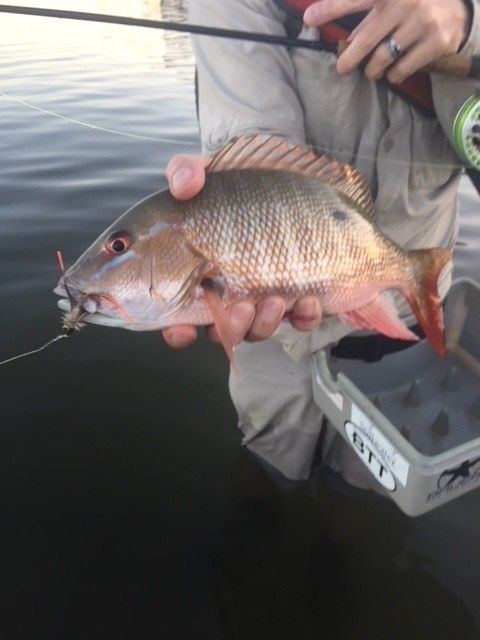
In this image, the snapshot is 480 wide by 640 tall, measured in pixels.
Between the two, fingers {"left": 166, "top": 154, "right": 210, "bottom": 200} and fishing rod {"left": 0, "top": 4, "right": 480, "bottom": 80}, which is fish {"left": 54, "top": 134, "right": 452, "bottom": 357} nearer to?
fingers {"left": 166, "top": 154, "right": 210, "bottom": 200}

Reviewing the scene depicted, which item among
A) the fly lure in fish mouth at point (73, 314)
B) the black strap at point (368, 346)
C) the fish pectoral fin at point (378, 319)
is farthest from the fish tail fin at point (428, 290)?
the fly lure in fish mouth at point (73, 314)

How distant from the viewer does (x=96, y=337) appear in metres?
3.25

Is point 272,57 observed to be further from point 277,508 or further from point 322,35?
point 277,508

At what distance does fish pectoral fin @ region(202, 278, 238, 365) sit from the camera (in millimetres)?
1329

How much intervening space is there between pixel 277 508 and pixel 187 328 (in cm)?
137

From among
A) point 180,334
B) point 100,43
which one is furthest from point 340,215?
point 100,43

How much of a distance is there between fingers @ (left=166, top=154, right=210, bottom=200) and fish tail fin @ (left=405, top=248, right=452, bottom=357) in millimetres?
690

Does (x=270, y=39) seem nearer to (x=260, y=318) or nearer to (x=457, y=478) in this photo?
(x=260, y=318)

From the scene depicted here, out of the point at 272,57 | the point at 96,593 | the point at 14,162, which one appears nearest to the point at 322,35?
the point at 272,57

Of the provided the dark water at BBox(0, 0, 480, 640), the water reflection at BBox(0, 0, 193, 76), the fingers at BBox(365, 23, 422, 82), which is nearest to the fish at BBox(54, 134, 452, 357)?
the fingers at BBox(365, 23, 422, 82)

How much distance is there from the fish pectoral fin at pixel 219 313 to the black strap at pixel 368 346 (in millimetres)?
856

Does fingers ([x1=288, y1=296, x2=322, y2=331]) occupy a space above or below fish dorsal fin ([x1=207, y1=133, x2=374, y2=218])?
below

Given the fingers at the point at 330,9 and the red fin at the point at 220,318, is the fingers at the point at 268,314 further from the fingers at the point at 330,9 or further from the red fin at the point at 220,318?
the fingers at the point at 330,9

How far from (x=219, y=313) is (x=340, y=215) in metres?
0.46
